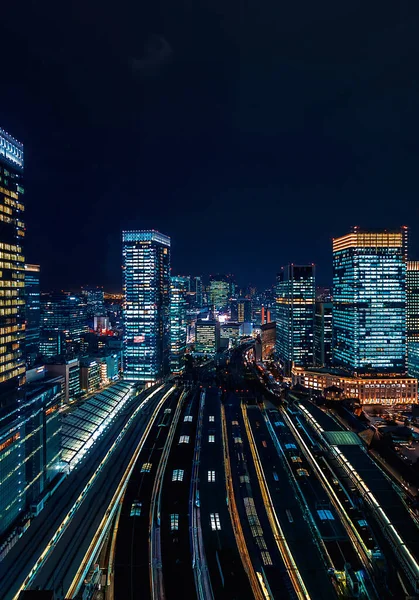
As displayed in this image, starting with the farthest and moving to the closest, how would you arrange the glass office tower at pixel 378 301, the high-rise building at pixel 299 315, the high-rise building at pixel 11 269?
the high-rise building at pixel 299 315 → the glass office tower at pixel 378 301 → the high-rise building at pixel 11 269

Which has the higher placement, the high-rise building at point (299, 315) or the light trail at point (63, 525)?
the high-rise building at point (299, 315)

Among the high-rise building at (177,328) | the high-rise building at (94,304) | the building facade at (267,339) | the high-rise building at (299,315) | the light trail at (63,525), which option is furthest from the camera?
the high-rise building at (94,304)

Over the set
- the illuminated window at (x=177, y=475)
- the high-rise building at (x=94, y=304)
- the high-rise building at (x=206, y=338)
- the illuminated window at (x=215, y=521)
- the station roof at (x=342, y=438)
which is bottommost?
the illuminated window at (x=215, y=521)

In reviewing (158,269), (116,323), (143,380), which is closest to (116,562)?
(143,380)

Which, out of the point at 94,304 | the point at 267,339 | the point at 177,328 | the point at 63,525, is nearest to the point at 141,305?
the point at 177,328

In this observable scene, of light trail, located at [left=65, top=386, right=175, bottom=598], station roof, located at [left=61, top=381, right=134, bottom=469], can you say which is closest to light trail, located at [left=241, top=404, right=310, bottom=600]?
light trail, located at [left=65, top=386, right=175, bottom=598]

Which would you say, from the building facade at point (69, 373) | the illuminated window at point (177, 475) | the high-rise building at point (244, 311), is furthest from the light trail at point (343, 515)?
the high-rise building at point (244, 311)

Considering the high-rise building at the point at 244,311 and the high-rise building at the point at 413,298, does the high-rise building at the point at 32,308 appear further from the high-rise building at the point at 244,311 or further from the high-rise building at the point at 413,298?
the high-rise building at the point at 244,311

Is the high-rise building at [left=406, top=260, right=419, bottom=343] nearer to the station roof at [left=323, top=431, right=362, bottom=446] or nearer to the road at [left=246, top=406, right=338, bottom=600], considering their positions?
the station roof at [left=323, top=431, right=362, bottom=446]
